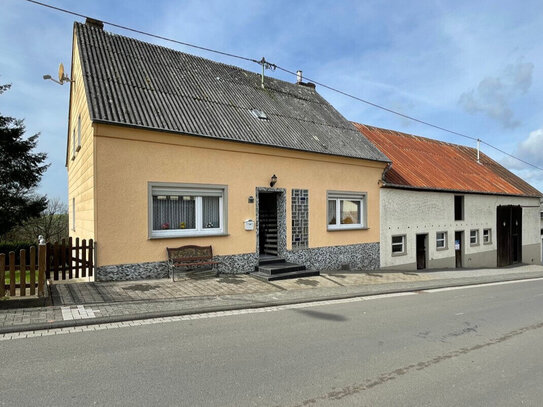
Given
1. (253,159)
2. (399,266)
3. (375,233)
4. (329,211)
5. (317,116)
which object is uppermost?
(317,116)

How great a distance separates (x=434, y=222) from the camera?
19062 millimetres

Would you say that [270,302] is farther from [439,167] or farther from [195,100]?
[439,167]

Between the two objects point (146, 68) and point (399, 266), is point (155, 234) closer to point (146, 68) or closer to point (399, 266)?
point (146, 68)

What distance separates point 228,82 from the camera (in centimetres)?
1505

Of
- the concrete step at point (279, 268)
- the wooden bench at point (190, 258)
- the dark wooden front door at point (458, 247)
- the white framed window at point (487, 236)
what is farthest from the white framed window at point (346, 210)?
the white framed window at point (487, 236)

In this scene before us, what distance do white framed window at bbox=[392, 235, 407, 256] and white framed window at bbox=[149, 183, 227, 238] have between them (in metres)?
9.15

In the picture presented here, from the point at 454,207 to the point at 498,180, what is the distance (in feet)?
28.5

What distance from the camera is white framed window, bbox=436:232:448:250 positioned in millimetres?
19623

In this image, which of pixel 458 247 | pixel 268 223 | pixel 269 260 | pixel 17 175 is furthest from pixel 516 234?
pixel 17 175

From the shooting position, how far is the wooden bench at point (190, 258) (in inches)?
402

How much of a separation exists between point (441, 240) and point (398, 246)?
417 centimetres

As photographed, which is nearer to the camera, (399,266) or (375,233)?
(375,233)

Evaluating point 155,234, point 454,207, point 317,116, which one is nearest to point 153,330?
point 155,234

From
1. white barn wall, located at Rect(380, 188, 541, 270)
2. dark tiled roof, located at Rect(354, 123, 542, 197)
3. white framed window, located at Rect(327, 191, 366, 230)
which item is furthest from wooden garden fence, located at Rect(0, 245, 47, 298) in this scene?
dark tiled roof, located at Rect(354, 123, 542, 197)
